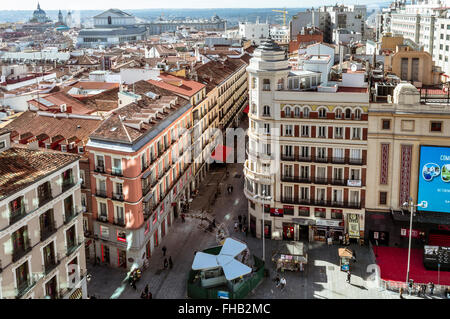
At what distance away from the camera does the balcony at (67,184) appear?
125 ft

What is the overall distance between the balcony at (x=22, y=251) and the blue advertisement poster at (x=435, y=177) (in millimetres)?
42028

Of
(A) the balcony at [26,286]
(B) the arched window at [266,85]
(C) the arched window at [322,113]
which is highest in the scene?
(B) the arched window at [266,85]

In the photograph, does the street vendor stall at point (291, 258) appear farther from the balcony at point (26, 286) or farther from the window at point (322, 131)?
the balcony at point (26, 286)

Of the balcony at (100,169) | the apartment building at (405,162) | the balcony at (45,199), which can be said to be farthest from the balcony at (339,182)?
the balcony at (45,199)

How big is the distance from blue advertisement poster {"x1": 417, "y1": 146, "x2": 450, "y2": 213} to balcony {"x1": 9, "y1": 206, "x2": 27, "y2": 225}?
138 feet

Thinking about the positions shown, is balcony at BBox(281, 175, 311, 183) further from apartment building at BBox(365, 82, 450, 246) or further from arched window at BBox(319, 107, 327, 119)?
arched window at BBox(319, 107, 327, 119)

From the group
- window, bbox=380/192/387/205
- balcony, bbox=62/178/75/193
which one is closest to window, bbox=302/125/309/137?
window, bbox=380/192/387/205

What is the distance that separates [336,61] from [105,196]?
6830 centimetres

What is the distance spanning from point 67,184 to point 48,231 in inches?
165

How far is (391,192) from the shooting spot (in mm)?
57531

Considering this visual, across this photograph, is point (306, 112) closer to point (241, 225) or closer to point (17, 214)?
point (241, 225)

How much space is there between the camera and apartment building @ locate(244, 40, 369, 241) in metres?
57.1

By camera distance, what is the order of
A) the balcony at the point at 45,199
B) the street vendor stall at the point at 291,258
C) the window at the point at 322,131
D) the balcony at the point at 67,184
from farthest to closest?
the window at the point at 322,131 → the street vendor stall at the point at 291,258 → the balcony at the point at 67,184 → the balcony at the point at 45,199

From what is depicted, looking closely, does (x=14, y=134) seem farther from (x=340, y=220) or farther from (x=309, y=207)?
(x=340, y=220)
